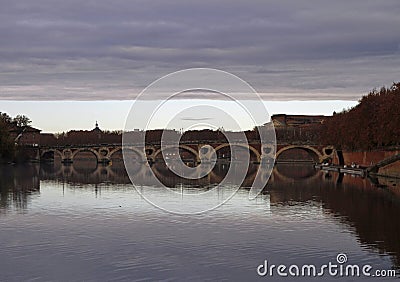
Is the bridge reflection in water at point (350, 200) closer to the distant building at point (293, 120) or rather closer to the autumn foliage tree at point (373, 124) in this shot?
the autumn foliage tree at point (373, 124)

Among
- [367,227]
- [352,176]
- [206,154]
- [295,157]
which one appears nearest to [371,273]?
[367,227]

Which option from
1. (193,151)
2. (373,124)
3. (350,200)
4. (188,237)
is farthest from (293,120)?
(188,237)

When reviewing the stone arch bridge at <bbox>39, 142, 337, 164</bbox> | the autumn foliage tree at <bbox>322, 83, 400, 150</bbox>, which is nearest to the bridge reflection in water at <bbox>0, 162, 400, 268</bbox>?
the autumn foliage tree at <bbox>322, 83, 400, 150</bbox>

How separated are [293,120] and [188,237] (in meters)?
112

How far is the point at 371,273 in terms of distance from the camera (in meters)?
18.7

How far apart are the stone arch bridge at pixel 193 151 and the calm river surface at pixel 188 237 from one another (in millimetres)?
44844

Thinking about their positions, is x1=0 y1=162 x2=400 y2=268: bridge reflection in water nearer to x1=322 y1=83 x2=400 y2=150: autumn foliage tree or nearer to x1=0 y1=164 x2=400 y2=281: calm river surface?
x1=0 y1=164 x2=400 y2=281: calm river surface

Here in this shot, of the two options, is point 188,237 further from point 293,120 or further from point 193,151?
point 293,120

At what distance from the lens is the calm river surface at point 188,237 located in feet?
62.9

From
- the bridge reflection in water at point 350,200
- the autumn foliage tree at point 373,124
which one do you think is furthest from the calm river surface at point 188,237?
the autumn foliage tree at point 373,124

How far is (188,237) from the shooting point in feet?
79.6

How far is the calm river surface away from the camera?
19.2 m

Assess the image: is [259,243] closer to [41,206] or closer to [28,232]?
[28,232]

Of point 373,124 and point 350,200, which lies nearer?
point 350,200
